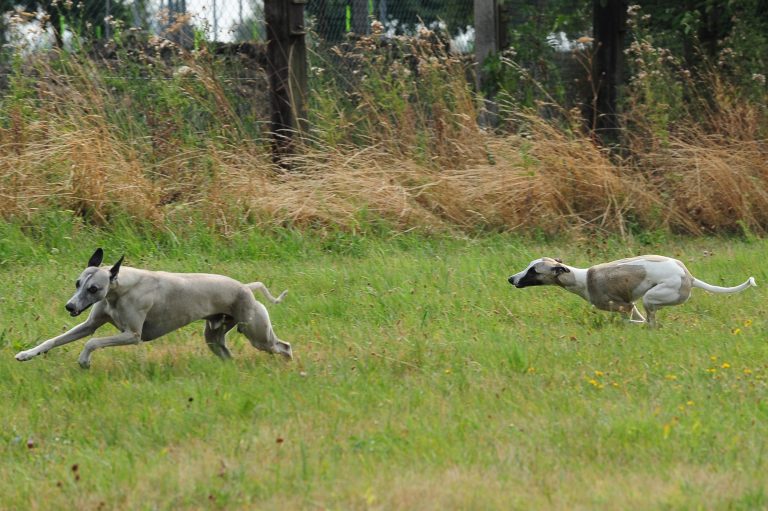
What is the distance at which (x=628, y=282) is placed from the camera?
7695mm

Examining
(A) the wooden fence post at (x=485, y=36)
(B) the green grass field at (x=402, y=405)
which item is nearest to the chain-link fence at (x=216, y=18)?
(A) the wooden fence post at (x=485, y=36)

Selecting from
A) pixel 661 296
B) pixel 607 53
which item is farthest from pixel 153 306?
pixel 607 53

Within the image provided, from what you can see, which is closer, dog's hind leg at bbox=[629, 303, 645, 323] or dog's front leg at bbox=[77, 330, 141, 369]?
dog's front leg at bbox=[77, 330, 141, 369]

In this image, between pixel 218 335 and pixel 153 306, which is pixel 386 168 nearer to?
pixel 218 335

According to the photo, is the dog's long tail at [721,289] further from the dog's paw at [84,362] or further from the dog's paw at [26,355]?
the dog's paw at [26,355]

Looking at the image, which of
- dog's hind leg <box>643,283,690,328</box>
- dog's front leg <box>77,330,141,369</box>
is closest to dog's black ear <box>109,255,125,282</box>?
dog's front leg <box>77,330,141,369</box>

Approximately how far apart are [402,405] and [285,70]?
20.7 feet

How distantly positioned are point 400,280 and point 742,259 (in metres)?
2.90

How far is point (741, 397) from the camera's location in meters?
5.78

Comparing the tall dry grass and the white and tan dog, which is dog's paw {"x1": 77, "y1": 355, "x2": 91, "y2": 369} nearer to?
the white and tan dog

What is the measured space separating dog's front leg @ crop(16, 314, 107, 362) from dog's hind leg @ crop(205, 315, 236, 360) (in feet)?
2.06

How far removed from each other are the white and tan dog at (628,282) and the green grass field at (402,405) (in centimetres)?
18

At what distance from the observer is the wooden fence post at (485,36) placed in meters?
12.4

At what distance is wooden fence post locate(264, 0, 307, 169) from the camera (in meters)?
11.3
